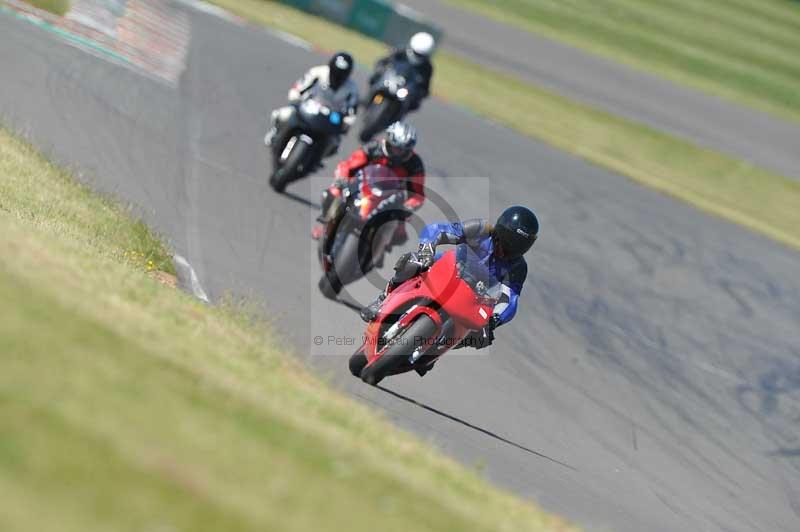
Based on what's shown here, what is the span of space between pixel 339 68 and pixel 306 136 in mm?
974

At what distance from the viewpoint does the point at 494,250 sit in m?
9.23

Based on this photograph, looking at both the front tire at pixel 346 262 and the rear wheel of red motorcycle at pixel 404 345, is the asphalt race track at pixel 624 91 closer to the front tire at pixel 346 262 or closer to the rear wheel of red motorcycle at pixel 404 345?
the front tire at pixel 346 262

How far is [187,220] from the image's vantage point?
12266 millimetres

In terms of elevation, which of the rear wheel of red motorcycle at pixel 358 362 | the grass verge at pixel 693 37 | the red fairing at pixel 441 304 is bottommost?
the grass verge at pixel 693 37

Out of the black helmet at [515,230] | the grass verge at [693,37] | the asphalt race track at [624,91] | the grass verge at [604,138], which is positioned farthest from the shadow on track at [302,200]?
the grass verge at [693,37]

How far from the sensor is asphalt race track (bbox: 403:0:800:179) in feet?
98.1

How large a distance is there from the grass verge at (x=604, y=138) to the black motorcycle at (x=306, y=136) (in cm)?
962

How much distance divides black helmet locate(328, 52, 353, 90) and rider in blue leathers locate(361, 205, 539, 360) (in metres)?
5.42

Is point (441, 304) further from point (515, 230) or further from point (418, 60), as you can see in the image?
point (418, 60)

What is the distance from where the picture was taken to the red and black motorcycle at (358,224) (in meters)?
11.8

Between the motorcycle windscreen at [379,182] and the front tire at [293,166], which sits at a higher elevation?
the motorcycle windscreen at [379,182]

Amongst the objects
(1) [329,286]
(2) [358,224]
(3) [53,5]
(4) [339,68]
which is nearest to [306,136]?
(4) [339,68]

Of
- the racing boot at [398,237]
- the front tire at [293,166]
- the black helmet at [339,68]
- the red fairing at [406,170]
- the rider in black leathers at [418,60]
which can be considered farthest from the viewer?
the rider in black leathers at [418,60]

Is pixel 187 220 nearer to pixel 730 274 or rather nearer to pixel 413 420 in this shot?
pixel 413 420
